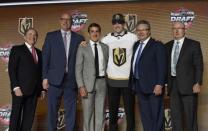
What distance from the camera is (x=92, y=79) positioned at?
5.27 m

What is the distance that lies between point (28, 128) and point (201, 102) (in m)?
2.54

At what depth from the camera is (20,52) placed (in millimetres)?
5410

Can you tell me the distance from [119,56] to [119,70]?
0.57 feet

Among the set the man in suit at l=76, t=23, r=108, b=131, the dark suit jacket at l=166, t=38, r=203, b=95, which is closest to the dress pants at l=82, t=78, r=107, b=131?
the man in suit at l=76, t=23, r=108, b=131

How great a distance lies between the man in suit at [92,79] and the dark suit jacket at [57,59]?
14 cm

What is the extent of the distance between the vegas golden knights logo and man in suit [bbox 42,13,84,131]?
495mm

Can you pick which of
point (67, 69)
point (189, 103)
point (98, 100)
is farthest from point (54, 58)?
point (189, 103)

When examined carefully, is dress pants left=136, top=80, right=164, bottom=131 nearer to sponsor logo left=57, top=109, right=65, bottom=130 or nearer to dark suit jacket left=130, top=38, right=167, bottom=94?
dark suit jacket left=130, top=38, right=167, bottom=94

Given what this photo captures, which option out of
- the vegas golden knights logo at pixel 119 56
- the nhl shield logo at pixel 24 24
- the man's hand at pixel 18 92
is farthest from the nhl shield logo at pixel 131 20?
the man's hand at pixel 18 92

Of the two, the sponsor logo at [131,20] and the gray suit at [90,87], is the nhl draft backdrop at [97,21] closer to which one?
the sponsor logo at [131,20]

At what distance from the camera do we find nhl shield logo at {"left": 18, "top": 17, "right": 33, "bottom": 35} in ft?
22.2

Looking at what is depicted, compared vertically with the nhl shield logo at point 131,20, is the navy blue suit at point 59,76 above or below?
below

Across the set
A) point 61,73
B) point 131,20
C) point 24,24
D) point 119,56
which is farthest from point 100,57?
point 24,24

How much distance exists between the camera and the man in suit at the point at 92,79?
5273 millimetres
